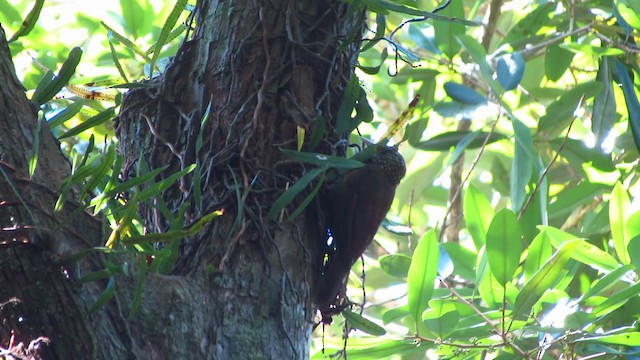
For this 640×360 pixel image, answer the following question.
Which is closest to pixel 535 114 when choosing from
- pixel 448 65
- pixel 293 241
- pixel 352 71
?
pixel 448 65

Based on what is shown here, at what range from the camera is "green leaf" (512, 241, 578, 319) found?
158cm

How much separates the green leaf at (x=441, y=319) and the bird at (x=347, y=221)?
54 cm

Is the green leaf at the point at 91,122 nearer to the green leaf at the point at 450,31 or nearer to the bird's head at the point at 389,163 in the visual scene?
the bird's head at the point at 389,163

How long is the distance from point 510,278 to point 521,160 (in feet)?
1.66

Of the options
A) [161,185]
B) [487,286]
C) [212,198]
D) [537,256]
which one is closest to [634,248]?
[537,256]

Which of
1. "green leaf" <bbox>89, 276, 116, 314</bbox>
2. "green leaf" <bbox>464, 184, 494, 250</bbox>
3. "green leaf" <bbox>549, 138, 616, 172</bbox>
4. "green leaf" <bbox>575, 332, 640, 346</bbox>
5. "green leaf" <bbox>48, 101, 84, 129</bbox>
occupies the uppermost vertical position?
"green leaf" <bbox>549, 138, 616, 172</bbox>

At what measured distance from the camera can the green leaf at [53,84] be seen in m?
1.12

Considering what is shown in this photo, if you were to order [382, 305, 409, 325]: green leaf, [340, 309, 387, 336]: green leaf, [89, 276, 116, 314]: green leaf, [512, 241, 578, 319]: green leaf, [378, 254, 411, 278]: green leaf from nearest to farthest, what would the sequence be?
[89, 276, 116, 314]: green leaf
[340, 309, 387, 336]: green leaf
[512, 241, 578, 319]: green leaf
[382, 305, 409, 325]: green leaf
[378, 254, 411, 278]: green leaf

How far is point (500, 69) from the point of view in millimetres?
2182

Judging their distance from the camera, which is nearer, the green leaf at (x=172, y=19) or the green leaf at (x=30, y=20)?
the green leaf at (x=30, y=20)

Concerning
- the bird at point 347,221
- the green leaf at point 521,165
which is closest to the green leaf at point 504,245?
the green leaf at point 521,165

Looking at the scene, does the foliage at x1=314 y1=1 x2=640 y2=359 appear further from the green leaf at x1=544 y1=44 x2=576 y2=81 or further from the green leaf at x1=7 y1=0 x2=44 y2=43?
the green leaf at x1=7 y1=0 x2=44 y2=43

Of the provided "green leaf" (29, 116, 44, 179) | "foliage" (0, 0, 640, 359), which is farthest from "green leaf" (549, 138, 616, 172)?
"green leaf" (29, 116, 44, 179)

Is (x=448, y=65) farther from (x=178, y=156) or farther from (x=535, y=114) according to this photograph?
(x=178, y=156)
